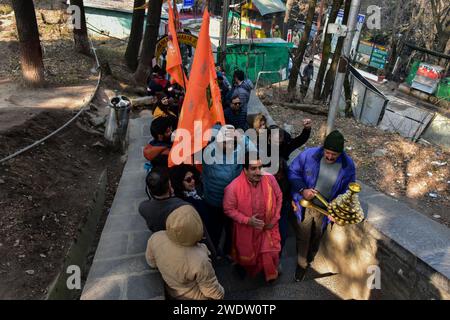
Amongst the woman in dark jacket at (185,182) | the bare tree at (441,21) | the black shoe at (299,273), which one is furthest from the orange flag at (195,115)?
the bare tree at (441,21)

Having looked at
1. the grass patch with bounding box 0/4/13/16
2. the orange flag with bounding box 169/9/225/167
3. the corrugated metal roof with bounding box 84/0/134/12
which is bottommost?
the grass patch with bounding box 0/4/13/16

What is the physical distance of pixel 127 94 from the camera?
11172mm

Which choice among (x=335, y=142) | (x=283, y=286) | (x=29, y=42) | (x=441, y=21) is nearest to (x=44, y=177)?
(x=283, y=286)

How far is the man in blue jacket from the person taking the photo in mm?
3617

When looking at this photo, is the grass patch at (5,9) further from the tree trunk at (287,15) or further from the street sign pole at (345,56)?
the street sign pole at (345,56)

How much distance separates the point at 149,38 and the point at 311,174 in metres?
9.22

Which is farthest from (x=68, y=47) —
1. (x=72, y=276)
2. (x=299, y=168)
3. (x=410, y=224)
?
(x=410, y=224)

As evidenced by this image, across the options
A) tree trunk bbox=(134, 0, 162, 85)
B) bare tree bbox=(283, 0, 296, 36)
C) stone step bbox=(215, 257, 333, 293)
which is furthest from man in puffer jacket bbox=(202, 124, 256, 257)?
bare tree bbox=(283, 0, 296, 36)

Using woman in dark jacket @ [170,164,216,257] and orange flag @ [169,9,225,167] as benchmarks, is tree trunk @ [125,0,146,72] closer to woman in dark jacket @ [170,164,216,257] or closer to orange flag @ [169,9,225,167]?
orange flag @ [169,9,225,167]

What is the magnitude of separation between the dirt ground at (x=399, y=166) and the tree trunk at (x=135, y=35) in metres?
7.07

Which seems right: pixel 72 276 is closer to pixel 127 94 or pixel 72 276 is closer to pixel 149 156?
pixel 149 156

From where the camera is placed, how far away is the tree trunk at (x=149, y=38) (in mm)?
11047

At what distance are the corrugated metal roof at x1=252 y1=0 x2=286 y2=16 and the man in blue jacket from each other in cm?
2048

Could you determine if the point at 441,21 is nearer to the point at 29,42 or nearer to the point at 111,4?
the point at 111,4
